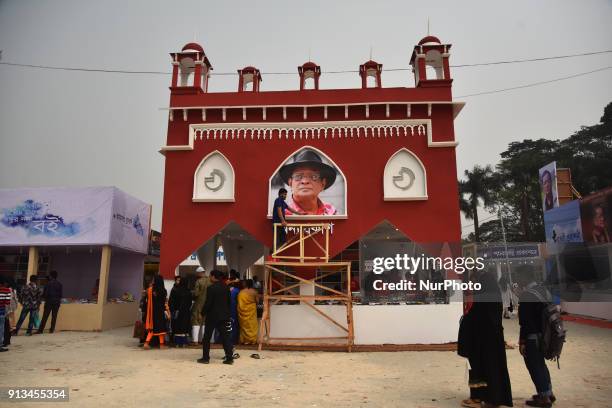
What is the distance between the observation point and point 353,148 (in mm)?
12188

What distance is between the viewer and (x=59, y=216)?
13742 millimetres

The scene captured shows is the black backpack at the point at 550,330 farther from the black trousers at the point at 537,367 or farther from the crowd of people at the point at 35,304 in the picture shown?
the crowd of people at the point at 35,304

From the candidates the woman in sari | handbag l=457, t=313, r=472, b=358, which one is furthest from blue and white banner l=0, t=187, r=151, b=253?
handbag l=457, t=313, r=472, b=358

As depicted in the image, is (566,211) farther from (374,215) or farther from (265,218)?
(265,218)

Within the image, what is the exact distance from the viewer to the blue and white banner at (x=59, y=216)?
13.5 m

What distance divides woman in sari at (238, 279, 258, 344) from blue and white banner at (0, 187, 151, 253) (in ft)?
18.3

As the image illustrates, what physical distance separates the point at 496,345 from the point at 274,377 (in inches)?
135

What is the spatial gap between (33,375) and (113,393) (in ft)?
6.62

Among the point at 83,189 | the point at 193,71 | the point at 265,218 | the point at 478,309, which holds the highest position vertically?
the point at 193,71

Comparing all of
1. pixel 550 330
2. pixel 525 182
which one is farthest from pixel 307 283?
pixel 525 182

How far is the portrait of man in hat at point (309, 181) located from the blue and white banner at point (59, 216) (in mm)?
5976

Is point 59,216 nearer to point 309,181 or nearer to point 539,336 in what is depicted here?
point 309,181

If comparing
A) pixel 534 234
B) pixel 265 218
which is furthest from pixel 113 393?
pixel 534 234

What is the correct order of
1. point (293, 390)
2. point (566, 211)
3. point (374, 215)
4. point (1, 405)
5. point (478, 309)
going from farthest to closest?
point (566, 211) < point (374, 215) < point (293, 390) < point (478, 309) < point (1, 405)
